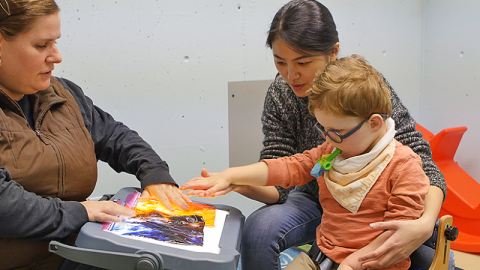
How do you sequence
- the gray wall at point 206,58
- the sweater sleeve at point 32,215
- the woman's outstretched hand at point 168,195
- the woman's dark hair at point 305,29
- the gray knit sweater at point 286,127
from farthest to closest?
the gray wall at point 206,58
the gray knit sweater at point 286,127
the woman's dark hair at point 305,29
the woman's outstretched hand at point 168,195
the sweater sleeve at point 32,215

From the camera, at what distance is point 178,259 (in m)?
0.64

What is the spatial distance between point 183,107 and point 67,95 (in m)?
0.78

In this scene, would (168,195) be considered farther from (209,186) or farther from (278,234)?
(278,234)

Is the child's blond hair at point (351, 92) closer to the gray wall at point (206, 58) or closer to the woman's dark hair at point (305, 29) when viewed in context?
the woman's dark hair at point (305, 29)

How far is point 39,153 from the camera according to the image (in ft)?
2.58

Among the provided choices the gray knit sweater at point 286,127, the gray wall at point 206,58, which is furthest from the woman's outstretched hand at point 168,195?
the gray wall at point 206,58

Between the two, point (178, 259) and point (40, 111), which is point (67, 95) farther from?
point (178, 259)

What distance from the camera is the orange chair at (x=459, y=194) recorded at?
5.15 feet

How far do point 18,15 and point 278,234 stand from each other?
0.82m

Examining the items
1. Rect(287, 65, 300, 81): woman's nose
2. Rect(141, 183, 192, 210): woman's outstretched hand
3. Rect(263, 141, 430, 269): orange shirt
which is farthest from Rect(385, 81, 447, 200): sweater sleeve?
Rect(141, 183, 192, 210): woman's outstretched hand

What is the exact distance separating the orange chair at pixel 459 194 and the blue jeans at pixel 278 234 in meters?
0.77

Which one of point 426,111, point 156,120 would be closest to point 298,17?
point 156,120

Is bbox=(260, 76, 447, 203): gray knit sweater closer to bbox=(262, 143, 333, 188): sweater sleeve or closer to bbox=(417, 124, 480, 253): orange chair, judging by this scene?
bbox=(262, 143, 333, 188): sweater sleeve

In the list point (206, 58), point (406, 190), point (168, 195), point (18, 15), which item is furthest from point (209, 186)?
point (206, 58)
